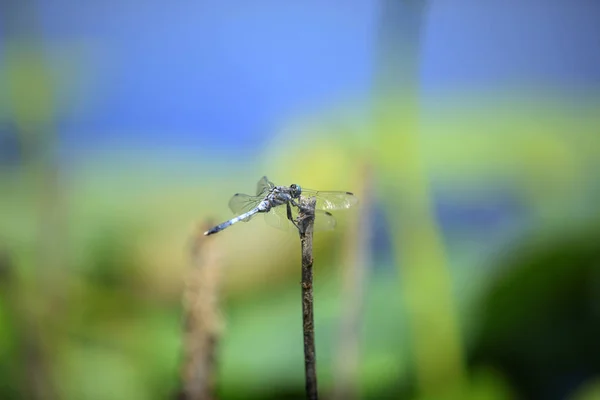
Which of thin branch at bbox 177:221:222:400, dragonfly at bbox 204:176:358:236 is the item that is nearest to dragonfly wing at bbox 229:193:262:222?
dragonfly at bbox 204:176:358:236

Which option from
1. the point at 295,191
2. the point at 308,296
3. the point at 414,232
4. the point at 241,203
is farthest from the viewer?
the point at 414,232

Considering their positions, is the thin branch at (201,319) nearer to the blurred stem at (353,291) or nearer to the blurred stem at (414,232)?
the blurred stem at (353,291)

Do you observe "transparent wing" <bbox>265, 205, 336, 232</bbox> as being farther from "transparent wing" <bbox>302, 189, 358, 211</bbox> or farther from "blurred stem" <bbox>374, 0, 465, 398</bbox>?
"blurred stem" <bbox>374, 0, 465, 398</bbox>

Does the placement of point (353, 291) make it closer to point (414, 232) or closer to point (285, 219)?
point (285, 219)

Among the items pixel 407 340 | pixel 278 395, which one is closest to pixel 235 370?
pixel 278 395

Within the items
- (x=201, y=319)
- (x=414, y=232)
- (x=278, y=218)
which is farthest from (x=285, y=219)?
(x=414, y=232)

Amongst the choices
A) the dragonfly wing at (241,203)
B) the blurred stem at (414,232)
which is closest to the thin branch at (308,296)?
the dragonfly wing at (241,203)
